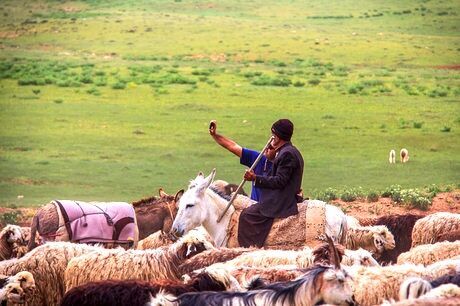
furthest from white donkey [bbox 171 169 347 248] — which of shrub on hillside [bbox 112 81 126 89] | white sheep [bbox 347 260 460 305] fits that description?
shrub on hillside [bbox 112 81 126 89]

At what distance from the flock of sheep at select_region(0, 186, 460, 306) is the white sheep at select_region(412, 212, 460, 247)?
0.07 ft

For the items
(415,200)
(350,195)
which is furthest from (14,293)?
(350,195)

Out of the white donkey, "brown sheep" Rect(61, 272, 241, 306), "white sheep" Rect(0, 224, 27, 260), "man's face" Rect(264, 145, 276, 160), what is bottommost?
"white sheep" Rect(0, 224, 27, 260)

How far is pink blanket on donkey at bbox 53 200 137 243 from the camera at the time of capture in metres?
12.6

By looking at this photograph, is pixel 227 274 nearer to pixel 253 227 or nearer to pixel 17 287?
pixel 17 287

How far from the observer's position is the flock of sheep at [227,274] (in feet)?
30.0

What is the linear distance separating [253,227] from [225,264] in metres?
1.75

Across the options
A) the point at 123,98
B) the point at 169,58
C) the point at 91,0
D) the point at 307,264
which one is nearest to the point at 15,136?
the point at 123,98

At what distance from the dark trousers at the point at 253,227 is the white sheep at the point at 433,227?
198 centimetres

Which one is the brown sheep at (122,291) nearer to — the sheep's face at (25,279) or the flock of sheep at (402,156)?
the sheep's face at (25,279)

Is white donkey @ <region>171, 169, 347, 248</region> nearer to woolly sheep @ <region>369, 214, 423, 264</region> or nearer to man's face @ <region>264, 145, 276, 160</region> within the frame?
man's face @ <region>264, 145, 276, 160</region>

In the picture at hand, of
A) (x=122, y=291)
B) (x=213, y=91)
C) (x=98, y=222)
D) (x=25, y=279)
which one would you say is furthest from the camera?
(x=213, y=91)

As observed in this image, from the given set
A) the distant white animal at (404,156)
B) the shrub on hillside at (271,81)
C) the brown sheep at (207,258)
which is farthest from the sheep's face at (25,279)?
the shrub on hillside at (271,81)

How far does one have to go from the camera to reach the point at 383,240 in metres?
13.3
